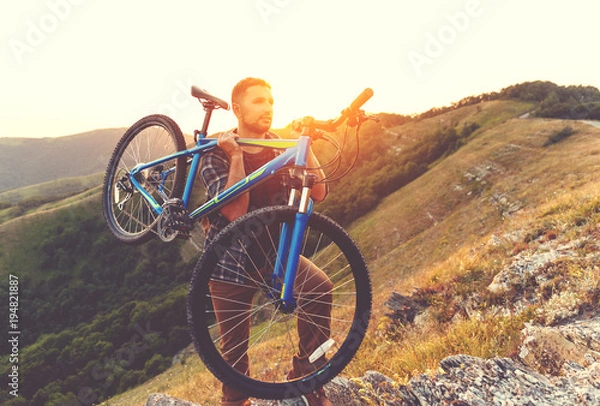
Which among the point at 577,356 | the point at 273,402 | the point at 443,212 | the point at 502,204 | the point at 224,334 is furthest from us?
the point at 443,212

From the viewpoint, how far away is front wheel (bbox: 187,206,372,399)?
2668 millimetres

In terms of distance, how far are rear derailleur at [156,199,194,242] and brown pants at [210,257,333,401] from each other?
763 mm

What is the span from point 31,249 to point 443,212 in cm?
11256

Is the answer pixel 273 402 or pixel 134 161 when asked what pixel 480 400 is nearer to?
pixel 273 402

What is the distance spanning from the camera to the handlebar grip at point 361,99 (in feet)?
8.91

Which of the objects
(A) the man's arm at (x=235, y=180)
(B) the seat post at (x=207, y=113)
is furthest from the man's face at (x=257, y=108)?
Answer: (B) the seat post at (x=207, y=113)

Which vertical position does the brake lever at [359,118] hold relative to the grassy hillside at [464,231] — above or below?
above

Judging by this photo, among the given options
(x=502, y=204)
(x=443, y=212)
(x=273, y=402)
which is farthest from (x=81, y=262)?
(x=273, y=402)

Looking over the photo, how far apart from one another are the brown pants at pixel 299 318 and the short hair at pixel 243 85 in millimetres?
1909

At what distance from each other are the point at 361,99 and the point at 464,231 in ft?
107

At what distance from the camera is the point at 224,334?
3160 millimetres

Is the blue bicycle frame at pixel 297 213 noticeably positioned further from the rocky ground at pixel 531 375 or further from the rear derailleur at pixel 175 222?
the rocky ground at pixel 531 375

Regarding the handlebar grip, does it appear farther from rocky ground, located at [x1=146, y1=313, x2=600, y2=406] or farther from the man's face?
rocky ground, located at [x1=146, y1=313, x2=600, y2=406]

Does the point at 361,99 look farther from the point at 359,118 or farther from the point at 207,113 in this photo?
the point at 207,113
